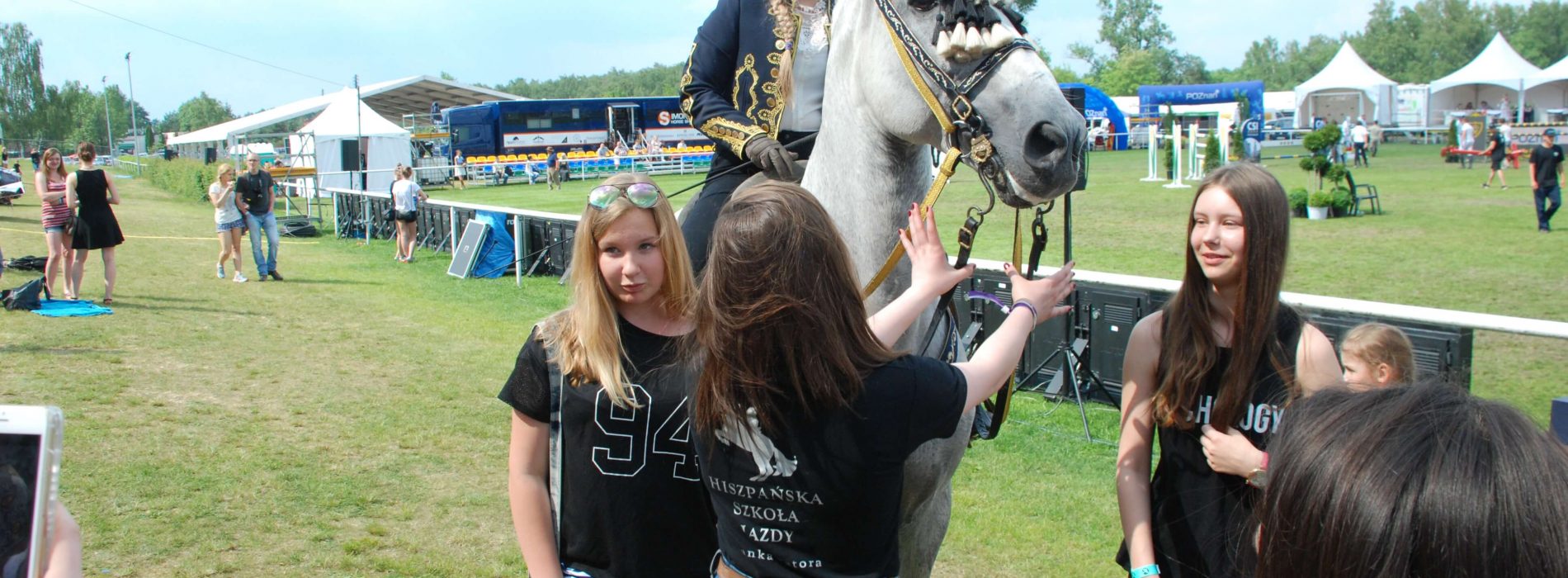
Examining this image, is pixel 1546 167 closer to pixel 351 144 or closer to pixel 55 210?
pixel 55 210

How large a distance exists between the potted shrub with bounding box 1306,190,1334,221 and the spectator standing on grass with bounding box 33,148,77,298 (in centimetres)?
1918

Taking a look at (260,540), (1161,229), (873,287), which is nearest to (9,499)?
(873,287)

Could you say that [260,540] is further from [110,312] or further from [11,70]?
[11,70]

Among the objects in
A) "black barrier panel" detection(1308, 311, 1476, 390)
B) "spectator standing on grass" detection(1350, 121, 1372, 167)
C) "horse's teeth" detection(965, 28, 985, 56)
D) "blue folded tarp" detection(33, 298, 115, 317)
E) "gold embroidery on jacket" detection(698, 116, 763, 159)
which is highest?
"spectator standing on grass" detection(1350, 121, 1372, 167)

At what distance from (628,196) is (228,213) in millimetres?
14105

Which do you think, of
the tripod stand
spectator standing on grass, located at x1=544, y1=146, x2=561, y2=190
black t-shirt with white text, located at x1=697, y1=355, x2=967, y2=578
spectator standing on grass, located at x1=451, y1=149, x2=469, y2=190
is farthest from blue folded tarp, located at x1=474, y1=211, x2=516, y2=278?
spectator standing on grass, located at x1=451, y1=149, x2=469, y2=190

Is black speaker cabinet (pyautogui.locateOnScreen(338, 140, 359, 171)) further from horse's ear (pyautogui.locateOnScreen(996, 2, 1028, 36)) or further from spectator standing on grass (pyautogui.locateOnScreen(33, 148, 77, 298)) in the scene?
horse's ear (pyautogui.locateOnScreen(996, 2, 1028, 36))

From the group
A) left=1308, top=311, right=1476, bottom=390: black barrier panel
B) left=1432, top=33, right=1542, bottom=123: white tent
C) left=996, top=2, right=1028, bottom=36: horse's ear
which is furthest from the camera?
left=1432, top=33, right=1542, bottom=123: white tent

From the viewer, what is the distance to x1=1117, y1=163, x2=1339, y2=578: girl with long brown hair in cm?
231

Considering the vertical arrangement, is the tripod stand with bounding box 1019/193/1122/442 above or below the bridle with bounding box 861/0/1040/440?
below

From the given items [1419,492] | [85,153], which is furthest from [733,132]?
[85,153]

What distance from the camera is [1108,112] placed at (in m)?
46.9

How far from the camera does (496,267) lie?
15461mm

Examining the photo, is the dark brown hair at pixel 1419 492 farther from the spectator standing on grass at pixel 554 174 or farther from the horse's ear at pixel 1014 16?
the spectator standing on grass at pixel 554 174
